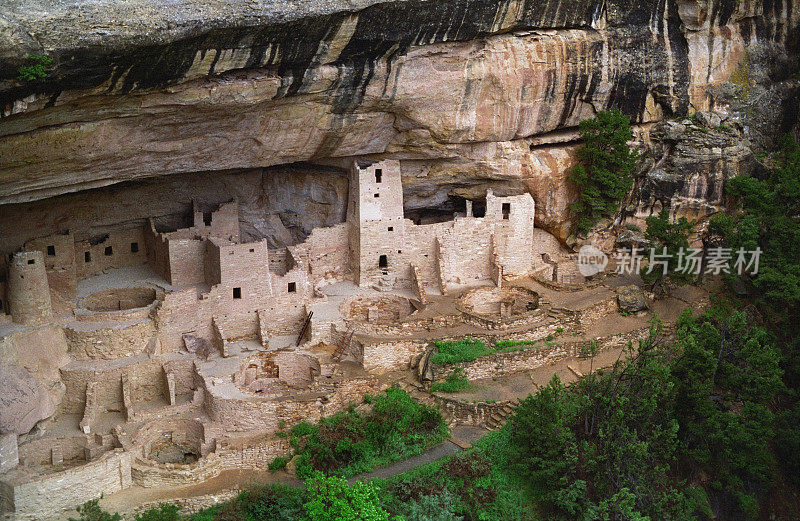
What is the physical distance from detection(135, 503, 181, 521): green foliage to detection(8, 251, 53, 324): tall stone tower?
4.73 metres

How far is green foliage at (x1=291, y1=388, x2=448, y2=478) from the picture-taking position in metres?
18.3

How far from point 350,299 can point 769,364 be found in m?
9.18

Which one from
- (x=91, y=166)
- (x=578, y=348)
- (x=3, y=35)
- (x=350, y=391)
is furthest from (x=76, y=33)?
(x=578, y=348)

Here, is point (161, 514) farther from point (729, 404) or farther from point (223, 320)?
point (729, 404)

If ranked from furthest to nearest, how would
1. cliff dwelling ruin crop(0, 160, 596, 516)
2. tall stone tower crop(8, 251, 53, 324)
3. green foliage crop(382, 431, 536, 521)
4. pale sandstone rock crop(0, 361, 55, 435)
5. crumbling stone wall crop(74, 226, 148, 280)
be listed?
crumbling stone wall crop(74, 226, 148, 280)
tall stone tower crop(8, 251, 53, 324)
cliff dwelling ruin crop(0, 160, 596, 516)
pale sandstone rock crop(0, 361, 55, 435)
green foliage crop(382, 431, 536, 521)

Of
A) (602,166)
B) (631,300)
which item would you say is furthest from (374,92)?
(631,300)

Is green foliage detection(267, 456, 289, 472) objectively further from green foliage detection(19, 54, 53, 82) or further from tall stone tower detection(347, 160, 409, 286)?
green foliage detection(19, 54, 53, 82)

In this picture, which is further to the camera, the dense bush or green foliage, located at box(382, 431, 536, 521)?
the dense bush

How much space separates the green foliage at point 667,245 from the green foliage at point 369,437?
728 cm

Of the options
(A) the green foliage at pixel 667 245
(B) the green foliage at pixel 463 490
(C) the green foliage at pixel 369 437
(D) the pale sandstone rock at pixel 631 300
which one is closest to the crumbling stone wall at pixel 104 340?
(C) the green foliage at pixel 369 437

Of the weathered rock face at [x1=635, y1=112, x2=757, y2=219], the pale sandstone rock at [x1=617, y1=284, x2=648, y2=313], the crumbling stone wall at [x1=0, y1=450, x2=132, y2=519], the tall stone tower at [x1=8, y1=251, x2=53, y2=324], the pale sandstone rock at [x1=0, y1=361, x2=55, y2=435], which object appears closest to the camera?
the crumbling stone wall at [x1=0, y1=450, x2=132, y2=519]

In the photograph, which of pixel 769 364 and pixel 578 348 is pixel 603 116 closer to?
pixel 578 348

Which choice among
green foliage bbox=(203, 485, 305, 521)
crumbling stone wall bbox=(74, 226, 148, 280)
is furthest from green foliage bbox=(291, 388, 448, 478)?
crumbling stone wall bbox=(74, 226, 148, 280)

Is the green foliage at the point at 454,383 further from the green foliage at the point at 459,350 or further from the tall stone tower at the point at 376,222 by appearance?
the tall stone tower at the point at 376,222
